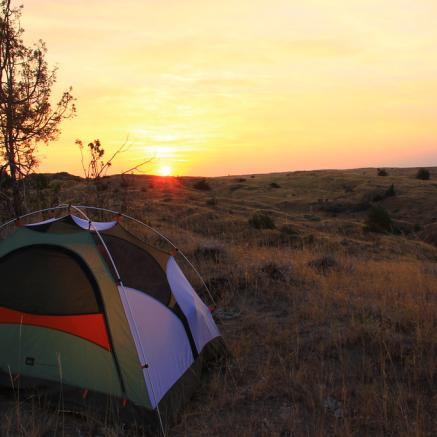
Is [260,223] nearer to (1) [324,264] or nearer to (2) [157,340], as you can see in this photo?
(1) [324,264]

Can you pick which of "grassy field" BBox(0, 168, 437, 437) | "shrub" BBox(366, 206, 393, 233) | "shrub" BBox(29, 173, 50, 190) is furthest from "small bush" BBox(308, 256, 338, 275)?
"shrub" BBox(366, 206, 393, 233)

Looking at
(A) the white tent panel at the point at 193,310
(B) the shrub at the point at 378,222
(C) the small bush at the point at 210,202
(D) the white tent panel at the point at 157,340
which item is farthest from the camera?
(C) the small bush at the point at 210,202

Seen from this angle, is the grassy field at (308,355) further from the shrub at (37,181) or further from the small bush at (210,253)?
the shrub at (37,181)

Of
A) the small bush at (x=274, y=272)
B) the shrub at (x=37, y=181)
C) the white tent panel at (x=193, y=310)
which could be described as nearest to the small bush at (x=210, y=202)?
the shrub at (x=37, y=181)

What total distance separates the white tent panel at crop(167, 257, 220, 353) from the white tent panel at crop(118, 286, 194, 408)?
200 millimetres

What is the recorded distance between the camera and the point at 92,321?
469 cm

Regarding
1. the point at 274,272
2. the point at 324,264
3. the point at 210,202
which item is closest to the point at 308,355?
the point at 274,272

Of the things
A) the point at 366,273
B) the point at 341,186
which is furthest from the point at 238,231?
the point at 341,186

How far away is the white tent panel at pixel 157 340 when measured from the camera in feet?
14.7

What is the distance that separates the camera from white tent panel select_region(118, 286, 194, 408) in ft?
Answer: 14.7

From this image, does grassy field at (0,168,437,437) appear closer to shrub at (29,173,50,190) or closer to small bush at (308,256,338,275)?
small bush at (308,256,338,275)

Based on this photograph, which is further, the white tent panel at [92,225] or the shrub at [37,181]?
the shrub at [37,181]

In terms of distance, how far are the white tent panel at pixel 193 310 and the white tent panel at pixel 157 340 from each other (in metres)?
0.20

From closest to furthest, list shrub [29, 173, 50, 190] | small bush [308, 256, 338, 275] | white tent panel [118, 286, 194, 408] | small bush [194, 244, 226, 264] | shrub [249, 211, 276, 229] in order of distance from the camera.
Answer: white tent panel [118, 286, 194, 408] < small bush [308, 256, 338, 275] < small bush [194, 244, 226, 264] < shrub [29, 173, 50, 190] < shrub [249, 211, 276, 229]
